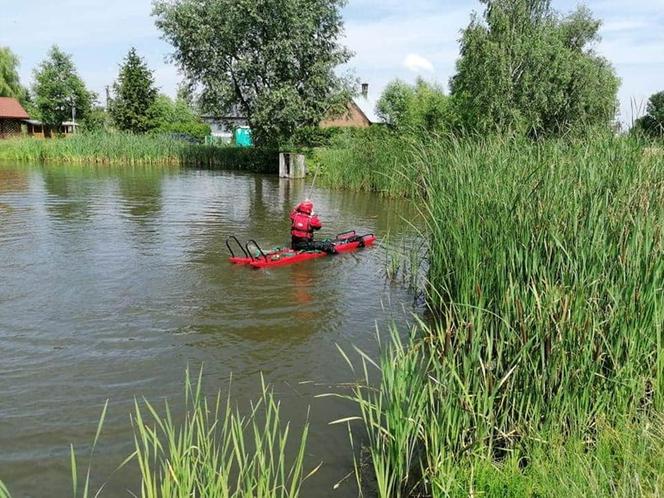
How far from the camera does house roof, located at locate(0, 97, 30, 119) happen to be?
52.0 meters

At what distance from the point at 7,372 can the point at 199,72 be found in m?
29.7

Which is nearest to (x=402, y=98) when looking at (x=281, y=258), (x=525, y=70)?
(x=525, y=70)

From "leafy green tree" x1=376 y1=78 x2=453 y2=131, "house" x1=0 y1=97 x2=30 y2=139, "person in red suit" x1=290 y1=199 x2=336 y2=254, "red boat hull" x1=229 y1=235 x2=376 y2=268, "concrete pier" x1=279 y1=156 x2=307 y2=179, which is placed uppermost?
"leafy green tree" x1=376 y1=78 x2=453 y2=131

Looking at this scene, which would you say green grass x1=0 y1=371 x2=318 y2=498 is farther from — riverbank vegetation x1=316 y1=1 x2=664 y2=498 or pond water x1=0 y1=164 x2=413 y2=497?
riverbank vegetation x1=316 y1=1 x2=664 y2=498

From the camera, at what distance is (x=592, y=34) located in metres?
37.6

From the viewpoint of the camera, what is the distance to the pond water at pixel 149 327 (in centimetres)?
460

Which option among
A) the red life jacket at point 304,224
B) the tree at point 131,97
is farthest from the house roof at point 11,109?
the red life jacket at point 304,224

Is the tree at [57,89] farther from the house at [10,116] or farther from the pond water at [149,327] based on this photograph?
the pond water at [149,327]

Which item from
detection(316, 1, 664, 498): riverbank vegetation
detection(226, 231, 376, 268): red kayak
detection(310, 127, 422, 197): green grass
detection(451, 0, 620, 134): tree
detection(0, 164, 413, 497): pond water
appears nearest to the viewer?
detection(316, 1, 664, 498): riverbank vegetation

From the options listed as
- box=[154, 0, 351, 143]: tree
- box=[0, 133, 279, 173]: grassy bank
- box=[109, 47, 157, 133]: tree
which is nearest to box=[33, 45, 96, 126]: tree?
box=[109, 47, 157, 133]: tree

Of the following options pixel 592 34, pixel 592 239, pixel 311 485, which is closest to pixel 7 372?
pixel 311 485

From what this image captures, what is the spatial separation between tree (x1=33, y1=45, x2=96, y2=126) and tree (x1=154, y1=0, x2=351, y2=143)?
25.0m

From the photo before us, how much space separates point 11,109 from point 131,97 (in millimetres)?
15525

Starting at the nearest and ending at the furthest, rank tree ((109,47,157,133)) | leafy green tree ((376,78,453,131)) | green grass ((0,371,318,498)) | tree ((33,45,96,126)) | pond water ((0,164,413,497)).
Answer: green grass ((0,371,318,498))
pond water ((0,164,413,497))
tree ((109,47,157,133))
tree ((33,45,96,126))
leafy green tree ((376,78,453,131))
